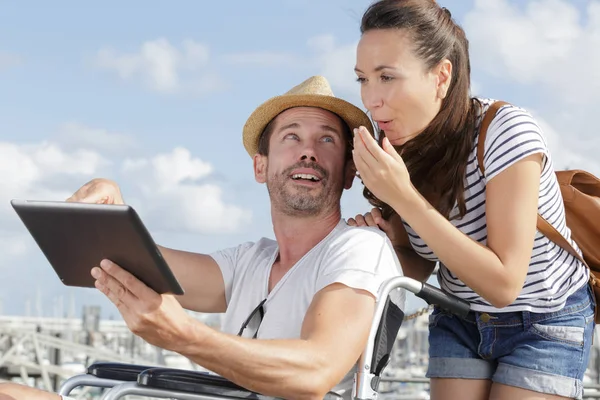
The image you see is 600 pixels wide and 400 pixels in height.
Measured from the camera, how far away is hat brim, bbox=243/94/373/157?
12.8 ft

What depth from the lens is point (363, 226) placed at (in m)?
3.60

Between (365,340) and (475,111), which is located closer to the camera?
(365,340)

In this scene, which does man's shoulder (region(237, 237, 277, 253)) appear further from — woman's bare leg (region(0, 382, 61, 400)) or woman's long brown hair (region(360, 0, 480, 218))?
woman's bare leg (region(0, 382, 61, 400))

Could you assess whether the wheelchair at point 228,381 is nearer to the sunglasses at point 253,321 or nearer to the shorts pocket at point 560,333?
the shorts pocket at point 560,333

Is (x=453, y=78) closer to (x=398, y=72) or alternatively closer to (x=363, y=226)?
(x=398, y=72)

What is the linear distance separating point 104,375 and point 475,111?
5.33ft

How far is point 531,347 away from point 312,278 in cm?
81

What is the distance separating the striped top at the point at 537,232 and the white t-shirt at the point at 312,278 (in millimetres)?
231

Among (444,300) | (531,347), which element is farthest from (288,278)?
(531,347)

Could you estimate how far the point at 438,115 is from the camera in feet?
11.1

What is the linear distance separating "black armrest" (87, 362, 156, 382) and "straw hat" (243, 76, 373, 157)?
3.98 feet

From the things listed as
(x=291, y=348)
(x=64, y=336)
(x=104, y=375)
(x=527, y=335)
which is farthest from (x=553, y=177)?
(x=64, y=336)

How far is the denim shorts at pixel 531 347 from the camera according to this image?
342cm

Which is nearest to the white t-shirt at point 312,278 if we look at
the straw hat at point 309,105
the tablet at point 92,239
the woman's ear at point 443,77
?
the straw hat at point 309,105
